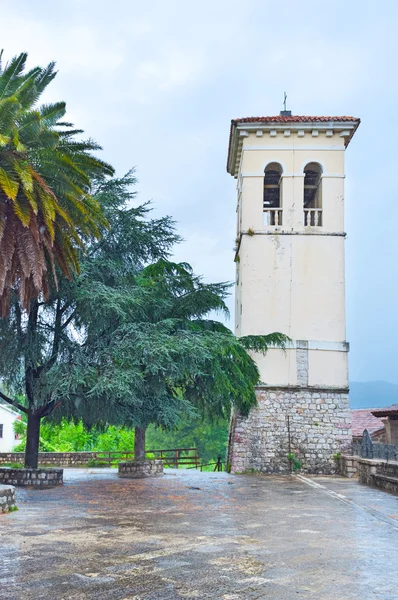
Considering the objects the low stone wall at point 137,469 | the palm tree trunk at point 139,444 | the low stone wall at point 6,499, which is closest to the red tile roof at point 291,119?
the palm tree trunk at point 139,444

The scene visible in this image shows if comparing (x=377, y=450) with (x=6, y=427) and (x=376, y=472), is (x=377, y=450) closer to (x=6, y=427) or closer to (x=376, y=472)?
(x=376, y=472)

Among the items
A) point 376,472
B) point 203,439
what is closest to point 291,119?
point 376,472

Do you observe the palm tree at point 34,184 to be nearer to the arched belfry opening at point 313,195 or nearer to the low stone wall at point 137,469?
the low stone wall at point 137,469

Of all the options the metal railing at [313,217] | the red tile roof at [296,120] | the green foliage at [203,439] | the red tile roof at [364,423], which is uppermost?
the red tile roof at [296,120]

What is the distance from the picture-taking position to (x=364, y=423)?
3453 cm

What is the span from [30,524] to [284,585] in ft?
17.9

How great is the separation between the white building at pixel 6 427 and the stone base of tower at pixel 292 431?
37.5 m

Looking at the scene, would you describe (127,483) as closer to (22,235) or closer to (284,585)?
(22,235)

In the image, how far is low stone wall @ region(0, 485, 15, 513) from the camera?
11.5 metres

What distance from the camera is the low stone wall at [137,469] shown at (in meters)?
22.1

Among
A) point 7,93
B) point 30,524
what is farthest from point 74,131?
point 30,524

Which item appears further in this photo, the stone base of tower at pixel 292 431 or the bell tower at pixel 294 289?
the bell tower at pixel 294 289

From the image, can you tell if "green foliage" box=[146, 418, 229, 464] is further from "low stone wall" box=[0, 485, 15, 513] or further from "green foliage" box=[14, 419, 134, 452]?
"low stone wall" box=[0, 485, 15, 513]

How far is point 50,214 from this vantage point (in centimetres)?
1286
